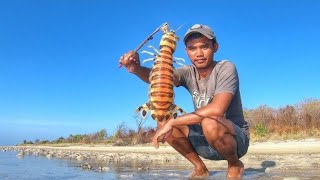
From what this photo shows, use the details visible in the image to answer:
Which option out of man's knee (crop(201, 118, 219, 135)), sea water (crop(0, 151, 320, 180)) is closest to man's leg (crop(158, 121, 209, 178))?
sea water (crop(0, 151, 320, 180))

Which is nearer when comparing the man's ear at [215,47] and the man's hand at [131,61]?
the man's ear at [215,47]

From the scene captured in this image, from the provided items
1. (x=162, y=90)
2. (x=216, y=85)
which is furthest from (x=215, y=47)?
(x=162, y=90)

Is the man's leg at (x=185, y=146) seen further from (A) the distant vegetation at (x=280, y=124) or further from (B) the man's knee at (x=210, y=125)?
(A) the distant vegetation at (x=280, y=124)

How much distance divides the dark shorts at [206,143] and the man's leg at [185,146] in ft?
0.22

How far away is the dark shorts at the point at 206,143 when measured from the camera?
16.6ft

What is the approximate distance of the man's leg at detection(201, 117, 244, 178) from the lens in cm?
462

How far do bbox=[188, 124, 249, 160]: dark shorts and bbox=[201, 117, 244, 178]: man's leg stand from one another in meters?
0.13

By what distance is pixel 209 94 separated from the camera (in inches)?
197

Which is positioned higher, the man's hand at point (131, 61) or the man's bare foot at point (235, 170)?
the man's hand at point (131, 61)

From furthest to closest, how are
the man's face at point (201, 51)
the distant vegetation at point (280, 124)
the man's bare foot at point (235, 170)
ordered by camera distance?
the distant vegetation at point (280, 124)
the man's bare foot at point (235, 170)
the man's face at point (201, 51)

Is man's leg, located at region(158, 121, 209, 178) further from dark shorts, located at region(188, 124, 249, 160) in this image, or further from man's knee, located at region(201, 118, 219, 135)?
man's knee, located at region(201, 118, 219, 135)

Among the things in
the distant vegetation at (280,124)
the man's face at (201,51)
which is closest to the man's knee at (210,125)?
the man's face at (201,51)

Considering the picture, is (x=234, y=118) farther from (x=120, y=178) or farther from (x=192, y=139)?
(x=120, y=178)

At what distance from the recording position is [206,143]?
5.32 metres
